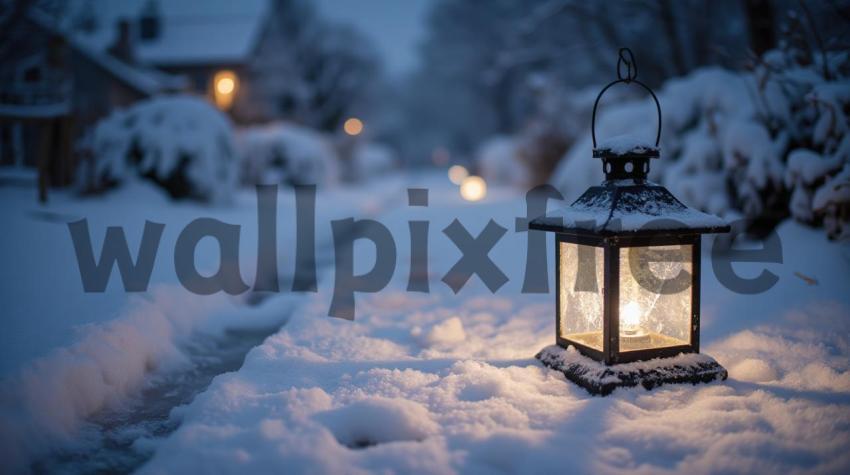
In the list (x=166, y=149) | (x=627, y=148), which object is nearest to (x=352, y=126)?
(x=166, y=149)

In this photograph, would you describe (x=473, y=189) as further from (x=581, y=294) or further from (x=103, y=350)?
(x=103, y=350)

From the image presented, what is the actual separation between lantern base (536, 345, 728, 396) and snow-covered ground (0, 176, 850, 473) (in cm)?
6

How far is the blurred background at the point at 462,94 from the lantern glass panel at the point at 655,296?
2166 mm

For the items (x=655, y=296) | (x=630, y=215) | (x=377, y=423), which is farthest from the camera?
(x=655, y=296)

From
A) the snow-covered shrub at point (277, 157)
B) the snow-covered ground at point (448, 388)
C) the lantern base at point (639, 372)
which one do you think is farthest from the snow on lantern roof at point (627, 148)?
the snow-covered shrub at point (277, 157)

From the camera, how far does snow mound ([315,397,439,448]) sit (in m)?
2.88

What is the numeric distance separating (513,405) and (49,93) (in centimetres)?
1811

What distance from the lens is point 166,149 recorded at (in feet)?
38.5

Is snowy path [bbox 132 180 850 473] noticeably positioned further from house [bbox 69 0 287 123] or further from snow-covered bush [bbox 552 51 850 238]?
house [bbox 69 0 287 123]

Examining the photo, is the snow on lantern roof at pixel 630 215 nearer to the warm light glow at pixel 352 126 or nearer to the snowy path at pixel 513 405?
the snowy path at pixel 513 405

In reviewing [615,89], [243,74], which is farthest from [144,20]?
[615,89]

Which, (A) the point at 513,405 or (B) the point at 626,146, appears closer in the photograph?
(A) the point at 513,405

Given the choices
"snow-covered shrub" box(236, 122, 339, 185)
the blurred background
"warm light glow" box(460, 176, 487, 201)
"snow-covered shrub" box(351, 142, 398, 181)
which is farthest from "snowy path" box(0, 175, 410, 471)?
"snow-covered shrub" box(351, 142, 398, 181)

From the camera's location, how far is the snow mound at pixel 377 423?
9.44 ft
